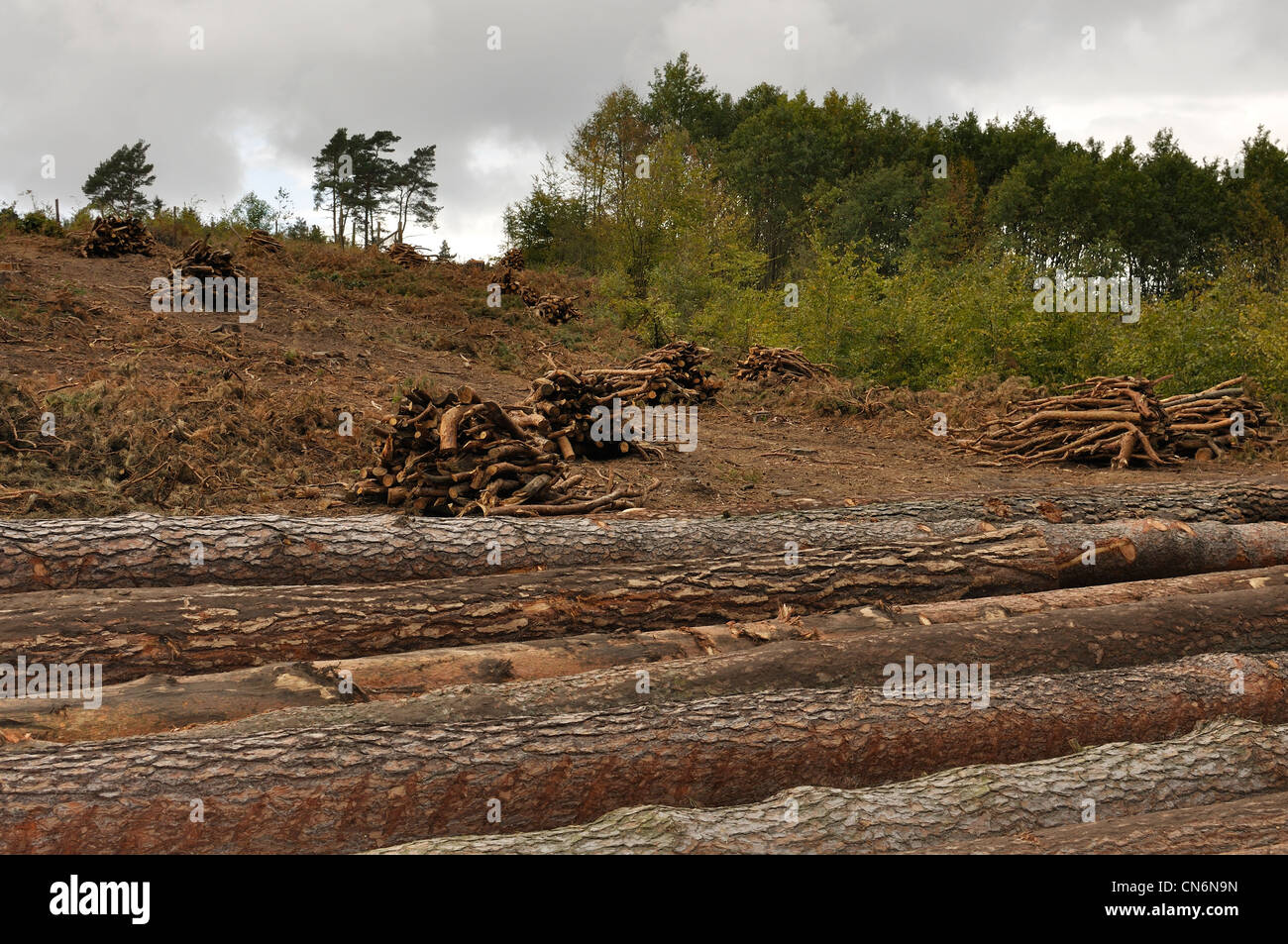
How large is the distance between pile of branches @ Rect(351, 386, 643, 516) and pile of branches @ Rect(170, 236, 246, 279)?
12.3m

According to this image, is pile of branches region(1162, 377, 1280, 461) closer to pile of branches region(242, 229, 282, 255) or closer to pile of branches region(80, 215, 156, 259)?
pile of branches region(242, 229, 282, 255)

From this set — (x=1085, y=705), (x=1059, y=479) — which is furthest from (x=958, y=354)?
(x=1085, y=705)

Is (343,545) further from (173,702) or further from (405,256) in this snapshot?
(405,256)

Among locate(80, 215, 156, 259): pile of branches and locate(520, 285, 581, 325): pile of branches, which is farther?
locate(520, 285, 581, 325): pile of branches

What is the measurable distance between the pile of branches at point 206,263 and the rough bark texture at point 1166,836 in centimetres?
1921

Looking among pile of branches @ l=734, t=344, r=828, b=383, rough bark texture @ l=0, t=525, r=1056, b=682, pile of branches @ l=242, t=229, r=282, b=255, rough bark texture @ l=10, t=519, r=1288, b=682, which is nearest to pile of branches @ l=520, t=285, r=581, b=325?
pile of branches @ l=242, t=229, r=282, b=255

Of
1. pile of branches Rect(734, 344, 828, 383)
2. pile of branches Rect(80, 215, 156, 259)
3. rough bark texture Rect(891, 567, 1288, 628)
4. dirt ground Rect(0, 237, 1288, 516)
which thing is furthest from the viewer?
pile of branches Rect(80, 215, 156, 259)

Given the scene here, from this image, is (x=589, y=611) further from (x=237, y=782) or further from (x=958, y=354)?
(x=958, y=354)

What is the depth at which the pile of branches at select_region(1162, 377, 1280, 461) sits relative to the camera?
39.1ft

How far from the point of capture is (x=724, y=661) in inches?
161

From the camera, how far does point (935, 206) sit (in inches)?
1663

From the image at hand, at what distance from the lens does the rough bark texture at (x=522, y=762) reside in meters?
2.81

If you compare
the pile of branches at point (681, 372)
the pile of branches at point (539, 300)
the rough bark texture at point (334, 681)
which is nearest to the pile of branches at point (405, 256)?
the pile of branches at point (539, 300)

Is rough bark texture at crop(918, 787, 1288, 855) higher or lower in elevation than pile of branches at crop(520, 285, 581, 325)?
lower
